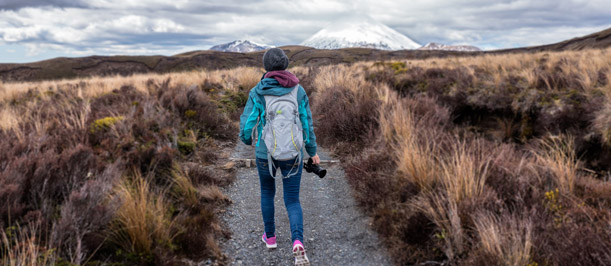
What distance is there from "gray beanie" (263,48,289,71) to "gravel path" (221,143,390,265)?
5.95 feet

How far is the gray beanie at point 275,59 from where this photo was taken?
296 cm

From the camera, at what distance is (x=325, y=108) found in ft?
29.8

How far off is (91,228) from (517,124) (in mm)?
8155

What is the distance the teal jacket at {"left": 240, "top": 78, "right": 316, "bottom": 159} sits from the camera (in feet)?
9.44

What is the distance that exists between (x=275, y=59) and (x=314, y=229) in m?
1.98

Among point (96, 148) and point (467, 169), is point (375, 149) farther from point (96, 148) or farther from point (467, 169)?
point (96, 148)

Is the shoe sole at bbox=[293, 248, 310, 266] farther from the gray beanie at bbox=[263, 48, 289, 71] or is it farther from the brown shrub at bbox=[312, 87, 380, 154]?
the brown shrub at bbox=[312, 87, 380, 154]

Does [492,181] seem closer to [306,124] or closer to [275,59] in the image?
[306,124]

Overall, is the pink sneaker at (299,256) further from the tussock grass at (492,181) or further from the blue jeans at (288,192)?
the tussock grass at (492,181)

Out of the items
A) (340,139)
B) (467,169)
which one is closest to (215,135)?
(340,139)

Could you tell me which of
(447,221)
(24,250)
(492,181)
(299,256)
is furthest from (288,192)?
(492,181)

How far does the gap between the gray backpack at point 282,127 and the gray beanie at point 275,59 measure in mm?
268

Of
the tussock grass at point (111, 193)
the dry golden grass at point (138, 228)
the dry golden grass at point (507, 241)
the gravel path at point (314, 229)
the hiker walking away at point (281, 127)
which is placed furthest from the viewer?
the gravel path at point (314, 229)

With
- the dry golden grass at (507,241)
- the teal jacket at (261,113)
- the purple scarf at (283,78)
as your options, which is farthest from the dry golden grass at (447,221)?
the purple scarf at (283,78)
